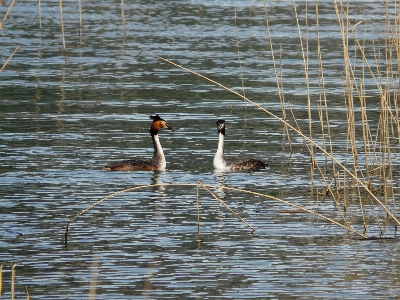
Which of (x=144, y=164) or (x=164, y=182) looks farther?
→ (x=144, y=164)

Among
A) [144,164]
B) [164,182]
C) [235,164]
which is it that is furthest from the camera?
[235,164]

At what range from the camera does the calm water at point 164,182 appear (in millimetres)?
9648

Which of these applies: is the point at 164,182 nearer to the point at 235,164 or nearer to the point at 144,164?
the point at 144,164

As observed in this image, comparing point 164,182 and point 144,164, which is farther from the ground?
point 144,164

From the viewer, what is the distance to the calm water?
965cm

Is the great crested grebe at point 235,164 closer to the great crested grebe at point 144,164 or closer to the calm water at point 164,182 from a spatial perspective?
the calm water at point 164,182

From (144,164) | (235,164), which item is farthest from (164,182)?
(235,164)

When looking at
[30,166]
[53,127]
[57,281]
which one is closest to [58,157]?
[30,166]

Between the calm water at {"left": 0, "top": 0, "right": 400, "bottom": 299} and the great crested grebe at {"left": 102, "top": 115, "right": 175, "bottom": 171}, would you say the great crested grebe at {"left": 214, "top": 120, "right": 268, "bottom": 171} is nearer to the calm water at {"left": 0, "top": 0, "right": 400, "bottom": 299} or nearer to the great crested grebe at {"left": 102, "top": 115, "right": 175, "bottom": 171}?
the calm water at {"left": 0, "top": 0, "right": 400, "bottom": 299}

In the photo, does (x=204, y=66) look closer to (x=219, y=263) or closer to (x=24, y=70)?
(x=24, y=70)

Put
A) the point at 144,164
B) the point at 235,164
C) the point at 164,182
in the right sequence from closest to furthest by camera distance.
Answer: the point at 164,182
the point at 144,164
the point at 235,164

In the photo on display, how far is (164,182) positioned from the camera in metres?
14.6

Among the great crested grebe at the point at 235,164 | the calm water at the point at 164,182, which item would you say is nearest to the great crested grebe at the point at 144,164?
the calm water at the point at 164,182

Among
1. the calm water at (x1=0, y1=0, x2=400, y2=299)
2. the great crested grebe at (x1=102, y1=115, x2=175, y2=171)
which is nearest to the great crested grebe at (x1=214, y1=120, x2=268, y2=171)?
the calm water at (x1=0, y1=0, x2=400, y2=299)
